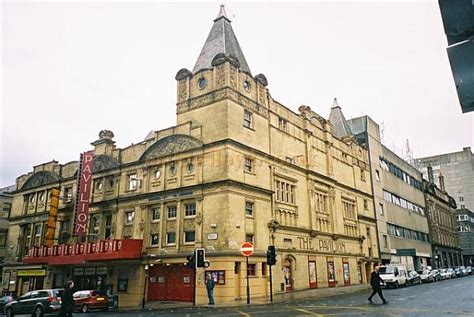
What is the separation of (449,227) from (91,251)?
76.4 m

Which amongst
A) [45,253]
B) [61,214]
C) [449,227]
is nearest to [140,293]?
[45,253]

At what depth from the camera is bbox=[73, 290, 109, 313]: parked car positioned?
28.5m

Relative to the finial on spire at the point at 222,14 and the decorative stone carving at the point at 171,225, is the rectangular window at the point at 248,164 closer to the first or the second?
the decorative stone carving at the point at 171,225

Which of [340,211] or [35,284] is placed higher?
[340,211]

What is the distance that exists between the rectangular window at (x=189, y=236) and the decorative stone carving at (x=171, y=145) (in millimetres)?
6838

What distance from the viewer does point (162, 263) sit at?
104ft

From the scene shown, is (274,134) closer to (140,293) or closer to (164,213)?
(164,213)

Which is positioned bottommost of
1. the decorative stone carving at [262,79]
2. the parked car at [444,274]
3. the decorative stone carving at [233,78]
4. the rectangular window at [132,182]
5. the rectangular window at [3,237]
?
the parked car at [444,274]

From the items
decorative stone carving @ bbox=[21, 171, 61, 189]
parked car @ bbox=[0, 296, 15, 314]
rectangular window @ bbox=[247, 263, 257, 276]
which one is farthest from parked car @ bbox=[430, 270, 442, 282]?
decorative stone carving @ bbox=[21, 171, 61, 189]

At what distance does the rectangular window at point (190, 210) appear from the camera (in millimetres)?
31750

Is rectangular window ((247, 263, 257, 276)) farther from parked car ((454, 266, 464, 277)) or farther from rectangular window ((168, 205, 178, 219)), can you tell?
parked car ((454, 266, 464, 277))

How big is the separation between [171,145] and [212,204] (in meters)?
7.39

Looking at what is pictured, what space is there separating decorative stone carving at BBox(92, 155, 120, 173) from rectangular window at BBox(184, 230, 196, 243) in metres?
11.4

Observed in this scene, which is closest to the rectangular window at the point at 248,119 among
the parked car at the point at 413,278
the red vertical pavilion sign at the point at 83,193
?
the red vertical pavilion sign at the point at 83,193
